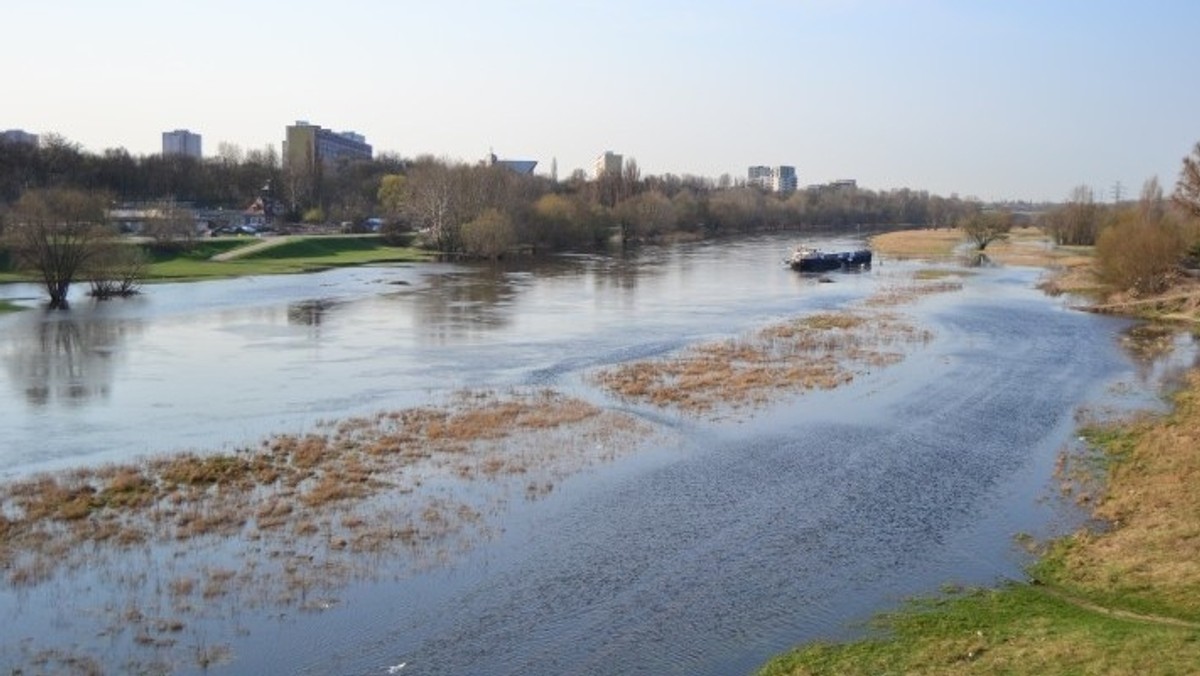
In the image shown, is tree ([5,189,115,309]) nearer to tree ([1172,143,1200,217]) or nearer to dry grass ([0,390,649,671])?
dry grass ([0,390,649,671])

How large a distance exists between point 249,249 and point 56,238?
89.3 feet

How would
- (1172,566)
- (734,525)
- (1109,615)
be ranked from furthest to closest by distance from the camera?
1. (734,525)
2. (1172,566)
3. (1109,615)

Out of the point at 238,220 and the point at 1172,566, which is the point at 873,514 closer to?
the point at 1172,566

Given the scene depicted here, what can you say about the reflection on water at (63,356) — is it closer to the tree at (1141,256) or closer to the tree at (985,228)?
the tree at (1141,256)

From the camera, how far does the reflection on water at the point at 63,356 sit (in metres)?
26.0

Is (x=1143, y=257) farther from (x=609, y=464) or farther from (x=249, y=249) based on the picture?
(x=249, y=249)

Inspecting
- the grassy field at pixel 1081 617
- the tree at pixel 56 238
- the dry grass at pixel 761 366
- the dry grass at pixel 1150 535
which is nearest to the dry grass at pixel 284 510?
the dry grass at pixel 761 366

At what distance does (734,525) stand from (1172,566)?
5.99m

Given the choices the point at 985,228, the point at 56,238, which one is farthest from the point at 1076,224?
the point at 56,238

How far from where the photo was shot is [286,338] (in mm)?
36250

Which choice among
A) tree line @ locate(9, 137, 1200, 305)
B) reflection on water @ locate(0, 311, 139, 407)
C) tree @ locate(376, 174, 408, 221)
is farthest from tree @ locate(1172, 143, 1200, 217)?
tree @ locate(376, 174, 408, 221)

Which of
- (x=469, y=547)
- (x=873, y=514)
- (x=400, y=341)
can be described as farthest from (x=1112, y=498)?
(x=400, y=341)

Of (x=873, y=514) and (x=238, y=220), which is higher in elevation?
(x=238, y=220)

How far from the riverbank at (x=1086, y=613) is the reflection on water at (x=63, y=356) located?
19694 millimetres
